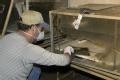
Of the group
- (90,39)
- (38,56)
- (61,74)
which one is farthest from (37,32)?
(61,74)

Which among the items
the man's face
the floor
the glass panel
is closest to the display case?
the glass panel

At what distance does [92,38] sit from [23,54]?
2.37 ft

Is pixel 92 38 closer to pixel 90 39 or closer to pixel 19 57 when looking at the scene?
pixel 90 39

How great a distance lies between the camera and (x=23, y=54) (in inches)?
59.0

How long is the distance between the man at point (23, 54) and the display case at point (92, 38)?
0.75ft

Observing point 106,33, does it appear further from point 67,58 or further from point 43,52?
point 43,52

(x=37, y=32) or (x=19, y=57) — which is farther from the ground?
(x=37, y=32)

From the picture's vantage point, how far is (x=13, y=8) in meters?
2.28

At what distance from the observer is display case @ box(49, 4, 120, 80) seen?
1588 millimetres

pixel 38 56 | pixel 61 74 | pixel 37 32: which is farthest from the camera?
pixel 61 74

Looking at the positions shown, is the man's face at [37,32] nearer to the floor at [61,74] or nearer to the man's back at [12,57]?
the man's back at [12,57]

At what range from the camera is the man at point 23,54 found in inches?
59.1

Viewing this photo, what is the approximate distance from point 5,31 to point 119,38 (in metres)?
1.19

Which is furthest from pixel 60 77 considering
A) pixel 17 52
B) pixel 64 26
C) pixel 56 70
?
pixel 17 52
